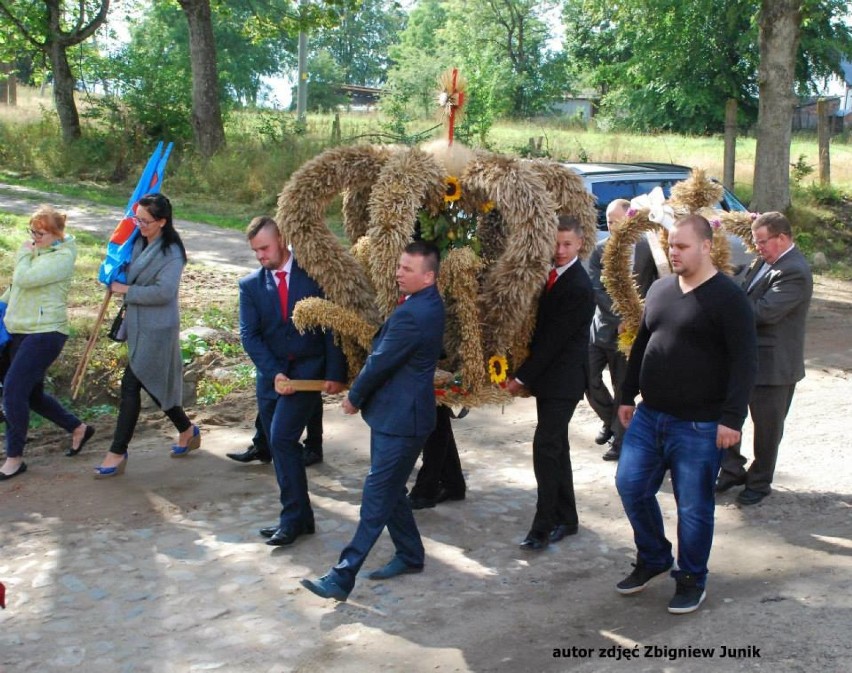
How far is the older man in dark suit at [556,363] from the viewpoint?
587 centimetres

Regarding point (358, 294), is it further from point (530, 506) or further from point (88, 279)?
point (88, 279)

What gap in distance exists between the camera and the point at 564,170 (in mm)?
6090

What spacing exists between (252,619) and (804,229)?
1535cm

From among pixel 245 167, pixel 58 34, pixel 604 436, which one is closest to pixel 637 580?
pixel 604 436

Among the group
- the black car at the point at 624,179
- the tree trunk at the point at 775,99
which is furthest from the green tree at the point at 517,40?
the black car at the point at 624,179

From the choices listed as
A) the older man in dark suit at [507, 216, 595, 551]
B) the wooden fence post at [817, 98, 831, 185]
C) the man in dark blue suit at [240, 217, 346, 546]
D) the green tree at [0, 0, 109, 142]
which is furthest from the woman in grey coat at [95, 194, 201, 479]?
the green tree at [0, 0, 109, 142]

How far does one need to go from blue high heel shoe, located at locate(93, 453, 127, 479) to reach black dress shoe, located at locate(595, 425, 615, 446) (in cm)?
360

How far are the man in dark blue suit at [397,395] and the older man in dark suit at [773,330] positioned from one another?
2.47 metres

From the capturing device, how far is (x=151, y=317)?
23.3 feet

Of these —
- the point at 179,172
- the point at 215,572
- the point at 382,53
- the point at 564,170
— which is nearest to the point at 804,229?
the point at 179,172

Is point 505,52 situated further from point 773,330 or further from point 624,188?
point 773,330

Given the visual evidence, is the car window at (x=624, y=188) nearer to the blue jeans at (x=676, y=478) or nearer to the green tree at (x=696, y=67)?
the blue jeans at (x=676, y=478)

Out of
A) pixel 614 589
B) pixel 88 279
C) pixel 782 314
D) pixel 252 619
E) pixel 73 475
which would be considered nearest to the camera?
pixel 252 619

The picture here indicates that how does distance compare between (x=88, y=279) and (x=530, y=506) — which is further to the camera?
(x=88, y=279)
